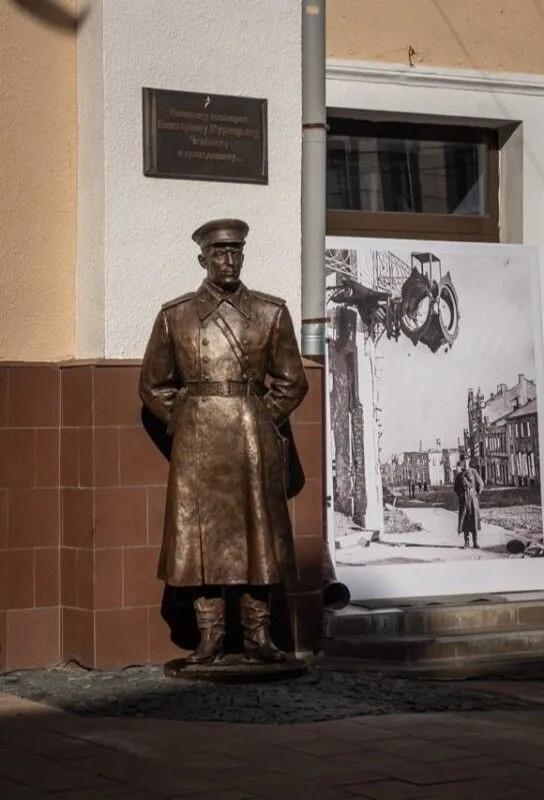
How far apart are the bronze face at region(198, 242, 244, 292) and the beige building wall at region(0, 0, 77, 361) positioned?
971 millimetres

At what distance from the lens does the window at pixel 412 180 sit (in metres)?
11.1

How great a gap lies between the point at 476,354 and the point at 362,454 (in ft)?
3.18

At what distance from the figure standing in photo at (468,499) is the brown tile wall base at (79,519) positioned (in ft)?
7.23

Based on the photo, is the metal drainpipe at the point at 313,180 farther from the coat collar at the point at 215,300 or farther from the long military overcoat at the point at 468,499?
the long military overcoat at the point at 468,499

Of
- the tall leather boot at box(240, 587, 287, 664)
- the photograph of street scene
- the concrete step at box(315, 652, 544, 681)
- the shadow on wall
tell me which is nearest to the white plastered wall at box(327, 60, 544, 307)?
the photograph of street scene

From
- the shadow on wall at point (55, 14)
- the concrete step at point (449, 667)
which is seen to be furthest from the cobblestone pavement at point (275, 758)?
the shadow on wall at point (55, 14)

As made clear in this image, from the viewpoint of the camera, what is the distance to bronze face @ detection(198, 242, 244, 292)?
884cm

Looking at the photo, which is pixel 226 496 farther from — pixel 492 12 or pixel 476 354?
pixel 492 12

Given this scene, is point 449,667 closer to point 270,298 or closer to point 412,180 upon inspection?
point 270,298

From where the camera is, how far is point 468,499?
1085cm

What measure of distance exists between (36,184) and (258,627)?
246 cm

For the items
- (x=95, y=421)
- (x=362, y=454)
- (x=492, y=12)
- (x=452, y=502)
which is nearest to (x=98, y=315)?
(x=95, y=421)

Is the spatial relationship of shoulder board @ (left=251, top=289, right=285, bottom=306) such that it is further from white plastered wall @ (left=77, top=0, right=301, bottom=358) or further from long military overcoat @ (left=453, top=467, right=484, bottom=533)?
long military overcoat @ (left=453, top=467, right=484, bottom=533)

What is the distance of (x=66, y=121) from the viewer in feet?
31.3
